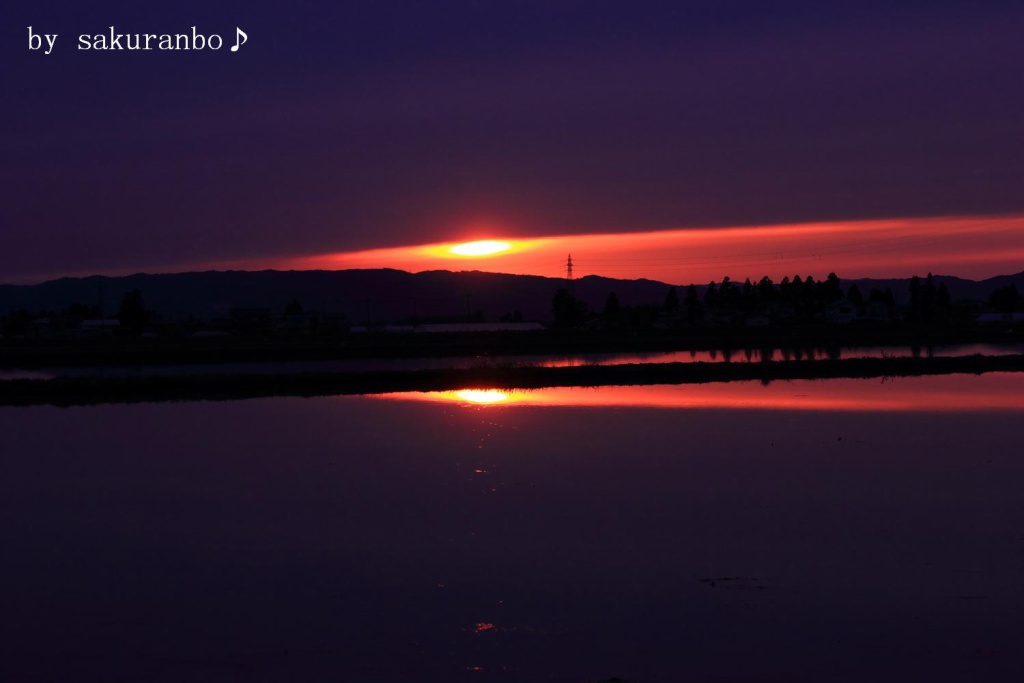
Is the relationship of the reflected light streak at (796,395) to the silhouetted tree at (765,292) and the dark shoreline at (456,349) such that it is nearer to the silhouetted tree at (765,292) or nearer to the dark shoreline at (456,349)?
the dark shoreline at (456,349)

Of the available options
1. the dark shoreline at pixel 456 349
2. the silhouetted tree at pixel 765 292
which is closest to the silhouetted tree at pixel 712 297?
the silhouetted tree at pixel 765 292

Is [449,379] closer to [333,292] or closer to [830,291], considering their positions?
[830,291]

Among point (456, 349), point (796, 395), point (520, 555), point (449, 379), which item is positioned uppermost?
point (456, 349)

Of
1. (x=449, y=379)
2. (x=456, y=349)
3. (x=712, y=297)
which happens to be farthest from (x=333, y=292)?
(x=449, y=379)

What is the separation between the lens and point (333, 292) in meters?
184

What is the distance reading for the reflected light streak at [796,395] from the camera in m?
19.9

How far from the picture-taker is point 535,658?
638cm

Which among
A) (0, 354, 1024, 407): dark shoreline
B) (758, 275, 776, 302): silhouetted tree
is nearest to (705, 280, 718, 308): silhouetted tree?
(758, 275, 776, 302): silhouetted tree

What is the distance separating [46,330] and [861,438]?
253 feet

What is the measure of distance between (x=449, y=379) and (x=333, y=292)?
159250mm

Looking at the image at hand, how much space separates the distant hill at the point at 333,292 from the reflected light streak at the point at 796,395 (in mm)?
144813

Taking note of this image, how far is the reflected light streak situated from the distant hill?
14481cm

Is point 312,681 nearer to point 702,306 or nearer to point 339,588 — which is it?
point 339,588

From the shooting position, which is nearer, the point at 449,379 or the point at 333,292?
the point at 449,379
